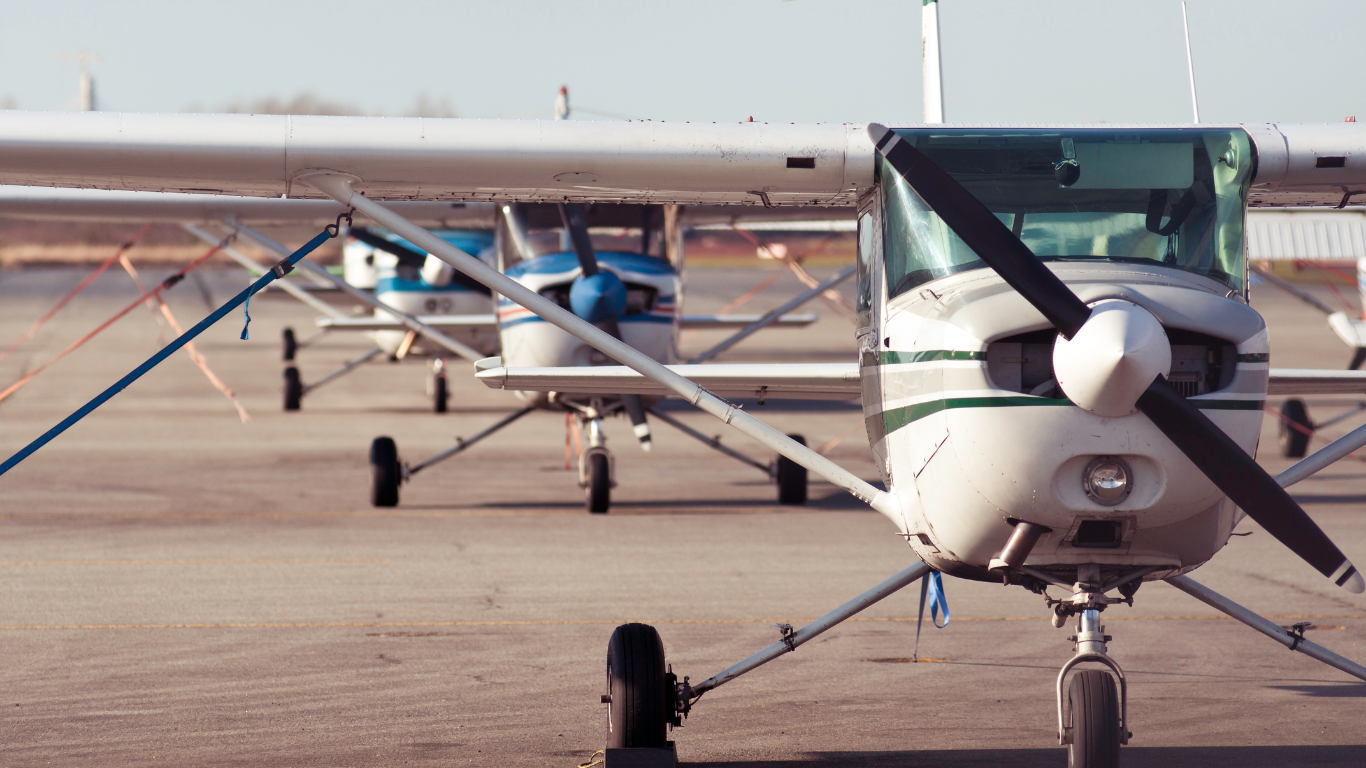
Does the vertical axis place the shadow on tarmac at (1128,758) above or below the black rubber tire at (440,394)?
below

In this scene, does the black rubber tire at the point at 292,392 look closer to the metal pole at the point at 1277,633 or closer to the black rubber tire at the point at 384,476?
the black rubber tire at the point at 384,476

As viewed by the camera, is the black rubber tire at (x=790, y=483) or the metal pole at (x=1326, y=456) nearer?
the metal pole at (x=1326, y=456)

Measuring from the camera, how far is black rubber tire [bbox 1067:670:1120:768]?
4023mm

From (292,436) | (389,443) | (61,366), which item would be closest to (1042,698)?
(389,443)

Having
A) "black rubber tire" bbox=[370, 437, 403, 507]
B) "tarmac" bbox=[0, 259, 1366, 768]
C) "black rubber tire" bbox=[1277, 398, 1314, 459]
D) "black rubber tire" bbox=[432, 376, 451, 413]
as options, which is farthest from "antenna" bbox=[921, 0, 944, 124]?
"black rubber tire" bbox=[432, 376, 451, 413]

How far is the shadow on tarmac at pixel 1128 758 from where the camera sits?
490 centimetres

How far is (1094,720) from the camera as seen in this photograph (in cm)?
404

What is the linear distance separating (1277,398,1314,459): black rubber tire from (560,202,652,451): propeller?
24.0 ft

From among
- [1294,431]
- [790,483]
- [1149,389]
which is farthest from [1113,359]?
[1294,431]

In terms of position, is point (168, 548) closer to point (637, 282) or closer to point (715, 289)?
point (637, 282)

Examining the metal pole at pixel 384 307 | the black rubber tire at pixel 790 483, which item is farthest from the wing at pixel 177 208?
the black rubber tire at pixel 790 483

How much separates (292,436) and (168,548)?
6790 mm

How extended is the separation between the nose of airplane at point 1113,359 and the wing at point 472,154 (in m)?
1.35

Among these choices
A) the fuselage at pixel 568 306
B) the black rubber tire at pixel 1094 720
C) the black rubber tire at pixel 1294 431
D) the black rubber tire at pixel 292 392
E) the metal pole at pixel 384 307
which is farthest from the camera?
the black rubber tire at pixel 292 392
